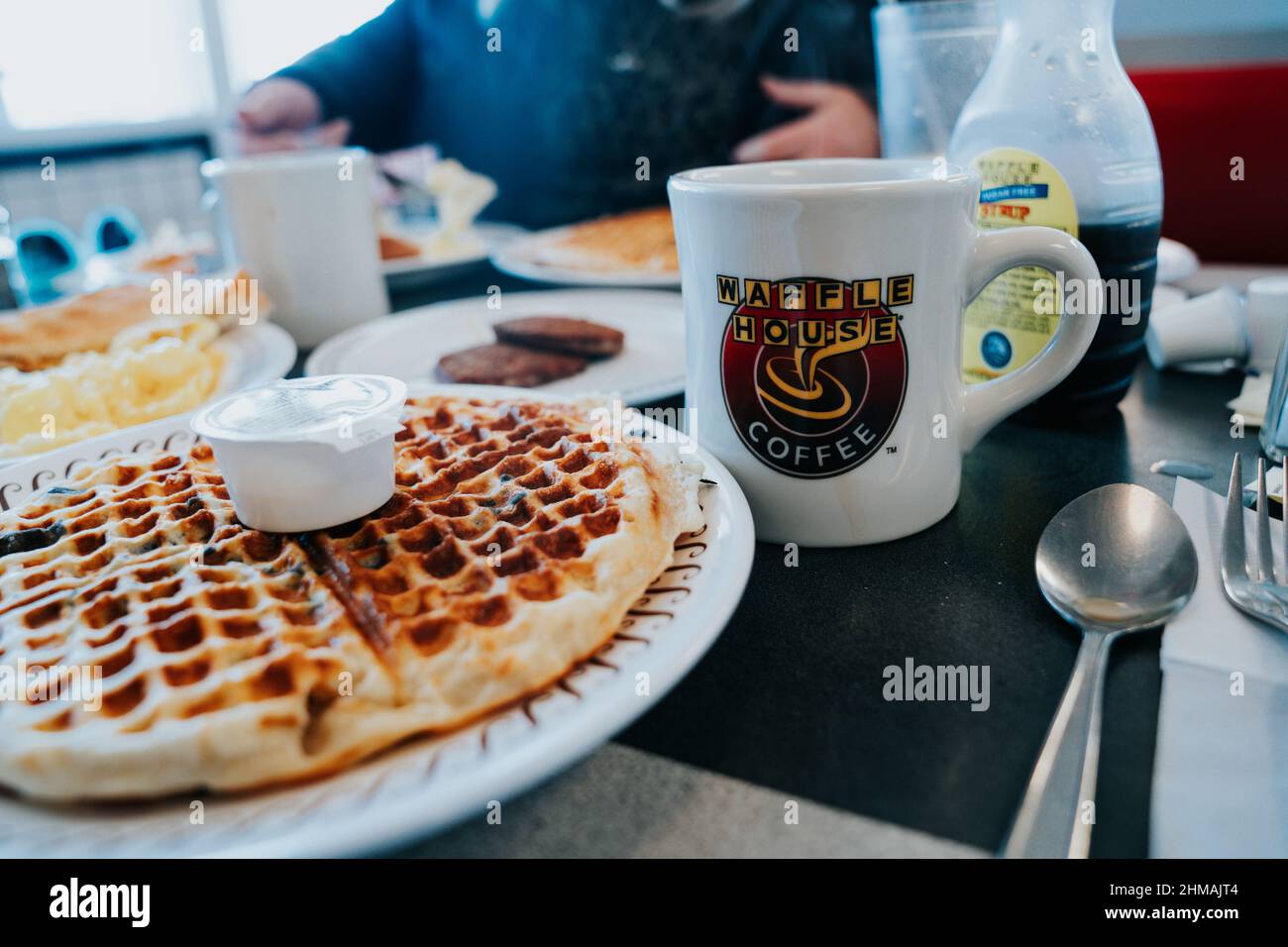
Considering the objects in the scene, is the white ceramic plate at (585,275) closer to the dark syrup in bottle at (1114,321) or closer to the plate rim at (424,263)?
the plate rim at (424,263)

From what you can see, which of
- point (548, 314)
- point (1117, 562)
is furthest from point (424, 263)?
point (1117, 562)

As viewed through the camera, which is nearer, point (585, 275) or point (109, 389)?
point (109, 389)

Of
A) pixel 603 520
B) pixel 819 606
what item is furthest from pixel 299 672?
pixel 819 606

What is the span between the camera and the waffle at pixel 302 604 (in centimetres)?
42

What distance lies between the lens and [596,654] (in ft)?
Result: 1.59

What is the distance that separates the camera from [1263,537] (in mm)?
624

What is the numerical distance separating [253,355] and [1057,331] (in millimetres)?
1035

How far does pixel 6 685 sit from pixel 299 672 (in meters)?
0.16

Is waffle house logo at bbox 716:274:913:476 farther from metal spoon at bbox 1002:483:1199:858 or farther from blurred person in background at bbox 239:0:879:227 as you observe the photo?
blurred person in background at bbox 239:0:879:227

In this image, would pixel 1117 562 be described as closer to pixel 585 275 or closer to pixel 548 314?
pixel 548 314

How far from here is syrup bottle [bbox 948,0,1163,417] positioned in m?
0.78

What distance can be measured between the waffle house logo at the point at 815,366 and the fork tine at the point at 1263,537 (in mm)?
281

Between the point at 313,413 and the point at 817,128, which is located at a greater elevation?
the point at 817,128
